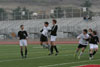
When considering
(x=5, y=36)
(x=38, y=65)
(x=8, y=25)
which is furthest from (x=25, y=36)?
(x=8, y=25)

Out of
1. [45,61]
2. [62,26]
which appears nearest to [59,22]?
[62,26]

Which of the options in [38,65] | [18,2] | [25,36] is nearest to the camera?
[38,65]

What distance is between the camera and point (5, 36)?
60.1 m

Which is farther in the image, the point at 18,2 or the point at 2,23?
the point at 18,2

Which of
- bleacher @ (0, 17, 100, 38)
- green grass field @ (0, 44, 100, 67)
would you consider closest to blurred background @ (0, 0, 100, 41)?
bleacher @ (0, 17, 100, 38)

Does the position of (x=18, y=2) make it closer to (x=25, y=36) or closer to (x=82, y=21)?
(x=82, y=21)

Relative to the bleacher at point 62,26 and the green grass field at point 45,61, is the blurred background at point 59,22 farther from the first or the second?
the green grass field at point 45,61

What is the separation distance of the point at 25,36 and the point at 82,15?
4745 cm

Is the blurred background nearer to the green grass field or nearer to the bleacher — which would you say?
the bleacher

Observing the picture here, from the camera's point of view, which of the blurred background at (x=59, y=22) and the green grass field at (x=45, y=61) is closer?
the green grass field at (x=45, y=61)

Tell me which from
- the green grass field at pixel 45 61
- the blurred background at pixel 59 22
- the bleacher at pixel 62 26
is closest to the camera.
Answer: the green grass field at pixel 45 61

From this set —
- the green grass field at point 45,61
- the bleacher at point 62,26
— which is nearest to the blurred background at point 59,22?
the bleacher at point 62,26

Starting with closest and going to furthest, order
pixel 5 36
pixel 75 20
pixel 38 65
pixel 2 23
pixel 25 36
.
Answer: pixel 38 65, pixel 25 36, pixel 5 36, pixel 75 20, pixel 2 23

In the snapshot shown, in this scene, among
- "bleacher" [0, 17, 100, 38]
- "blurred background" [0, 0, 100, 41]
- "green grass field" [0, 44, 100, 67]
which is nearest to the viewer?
"green grass field" [0, 44, 100, 67]
